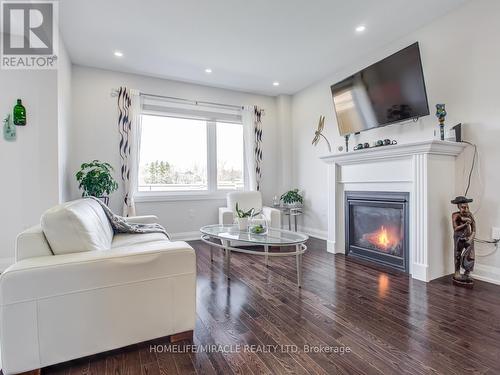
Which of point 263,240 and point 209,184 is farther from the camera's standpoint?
point 209,184

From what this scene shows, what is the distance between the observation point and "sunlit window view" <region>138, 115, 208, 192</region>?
14.5 ft

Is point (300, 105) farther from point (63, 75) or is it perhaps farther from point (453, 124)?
point (63, 75)

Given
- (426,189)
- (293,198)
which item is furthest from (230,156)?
(426,189)

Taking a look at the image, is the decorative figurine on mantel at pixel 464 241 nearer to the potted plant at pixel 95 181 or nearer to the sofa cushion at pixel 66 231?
the sofa cushion at pixel 66 231

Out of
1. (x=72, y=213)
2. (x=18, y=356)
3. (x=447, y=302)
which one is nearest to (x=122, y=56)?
(x=72, y=213)

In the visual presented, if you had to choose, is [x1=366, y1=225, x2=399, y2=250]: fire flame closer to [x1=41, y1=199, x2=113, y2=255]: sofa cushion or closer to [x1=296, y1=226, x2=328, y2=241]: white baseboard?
[x1=296, y1=226, x2=328, y2=241]: white baseboard

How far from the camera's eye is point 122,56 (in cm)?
367

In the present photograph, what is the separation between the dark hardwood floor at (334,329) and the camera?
4.66 ft

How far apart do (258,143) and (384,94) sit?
7.99 feet

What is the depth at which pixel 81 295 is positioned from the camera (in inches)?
55.2

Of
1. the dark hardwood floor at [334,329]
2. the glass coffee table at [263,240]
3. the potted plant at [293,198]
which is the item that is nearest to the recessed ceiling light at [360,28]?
the glass coffee table at [263,240]

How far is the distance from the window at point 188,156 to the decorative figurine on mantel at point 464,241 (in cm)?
338

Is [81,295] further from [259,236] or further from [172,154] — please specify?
[172,154]

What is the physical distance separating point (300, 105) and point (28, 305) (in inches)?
189
